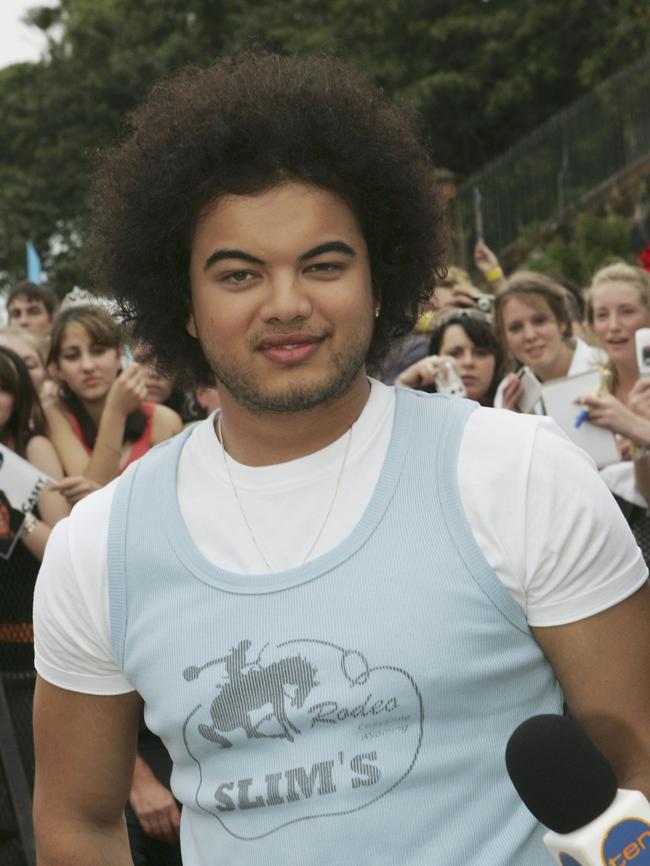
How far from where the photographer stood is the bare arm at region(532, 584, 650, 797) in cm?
236

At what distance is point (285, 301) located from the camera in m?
2.52

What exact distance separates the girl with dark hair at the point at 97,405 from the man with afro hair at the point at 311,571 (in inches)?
123

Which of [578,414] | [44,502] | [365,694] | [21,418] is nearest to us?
[365,694]

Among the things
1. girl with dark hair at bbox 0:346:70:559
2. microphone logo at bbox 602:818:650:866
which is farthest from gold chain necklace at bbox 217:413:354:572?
girl with dark hair at bbox 0:346:70:559

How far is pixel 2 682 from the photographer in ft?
16.7

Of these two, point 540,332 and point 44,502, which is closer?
point 44,502

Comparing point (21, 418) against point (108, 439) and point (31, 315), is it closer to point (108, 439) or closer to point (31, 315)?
point (108, 439)

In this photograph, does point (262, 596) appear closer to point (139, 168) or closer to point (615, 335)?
point (139, 168)

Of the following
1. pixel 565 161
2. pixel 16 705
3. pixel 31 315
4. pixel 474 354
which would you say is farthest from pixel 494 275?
pixel 565 161

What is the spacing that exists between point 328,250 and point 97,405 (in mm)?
3910

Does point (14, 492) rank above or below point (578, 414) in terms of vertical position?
below

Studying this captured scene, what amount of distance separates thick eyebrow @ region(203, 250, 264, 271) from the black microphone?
107cm

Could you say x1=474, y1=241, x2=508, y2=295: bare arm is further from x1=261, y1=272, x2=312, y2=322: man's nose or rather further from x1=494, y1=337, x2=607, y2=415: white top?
x1=261, y1=272, x2=312, y2=322: man's nose

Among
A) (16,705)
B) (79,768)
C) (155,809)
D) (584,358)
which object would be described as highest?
(584,358)
